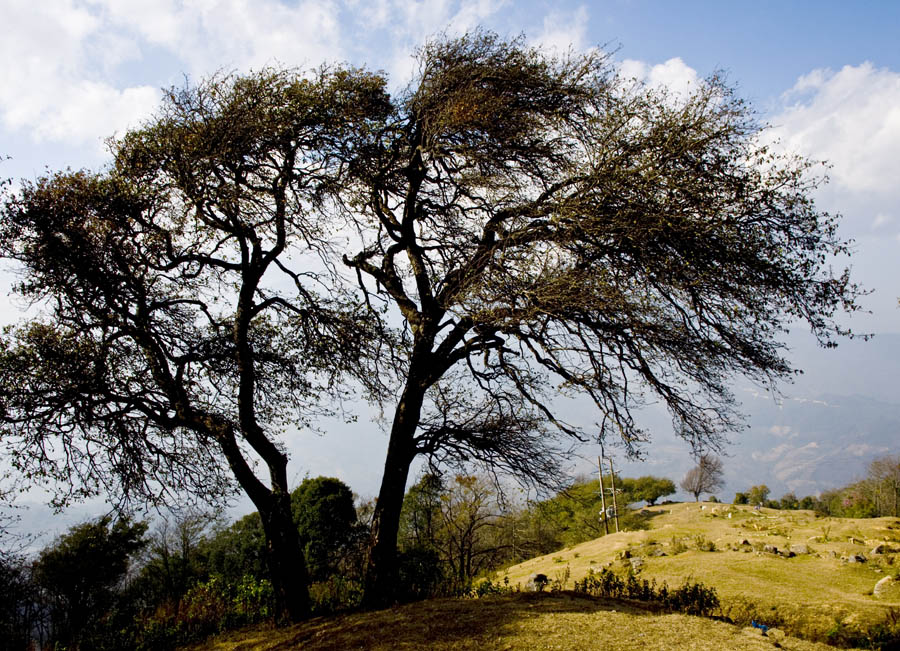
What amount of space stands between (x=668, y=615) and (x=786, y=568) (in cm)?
839

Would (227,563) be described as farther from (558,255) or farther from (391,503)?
(558,255)

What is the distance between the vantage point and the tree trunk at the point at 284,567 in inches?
296

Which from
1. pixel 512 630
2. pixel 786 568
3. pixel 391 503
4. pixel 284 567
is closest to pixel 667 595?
pixel 512 630

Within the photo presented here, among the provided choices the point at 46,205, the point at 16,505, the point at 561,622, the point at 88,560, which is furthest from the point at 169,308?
the point at 88,560

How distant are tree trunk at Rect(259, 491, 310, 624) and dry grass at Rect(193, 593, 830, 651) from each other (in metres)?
0.34

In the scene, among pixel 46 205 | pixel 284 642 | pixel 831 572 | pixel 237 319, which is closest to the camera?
pixel 284 642

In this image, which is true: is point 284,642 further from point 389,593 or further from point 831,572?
point 831,572

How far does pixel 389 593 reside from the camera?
7.83 metres

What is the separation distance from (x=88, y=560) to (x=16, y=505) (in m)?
14.3

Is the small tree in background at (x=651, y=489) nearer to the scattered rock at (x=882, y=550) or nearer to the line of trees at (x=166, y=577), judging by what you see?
the line of trees at (x=166, y=577)

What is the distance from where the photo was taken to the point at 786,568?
12828 mm

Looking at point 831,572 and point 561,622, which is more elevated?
point 561,622

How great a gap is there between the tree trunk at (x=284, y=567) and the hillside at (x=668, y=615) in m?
0.32

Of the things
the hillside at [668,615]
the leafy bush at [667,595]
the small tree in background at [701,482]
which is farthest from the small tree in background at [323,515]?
the small tree in background at [701,482]
